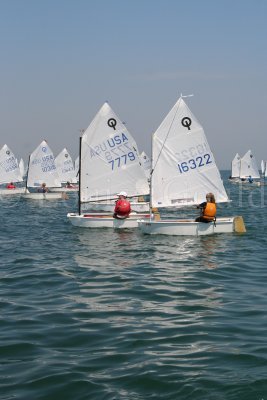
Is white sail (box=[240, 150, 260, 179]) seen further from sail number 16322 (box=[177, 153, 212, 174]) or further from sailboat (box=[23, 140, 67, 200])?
sail number 16322 (box=[177, 153, 212, 174])

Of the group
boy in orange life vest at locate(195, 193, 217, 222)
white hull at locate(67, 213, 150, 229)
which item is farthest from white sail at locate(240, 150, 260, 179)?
boy in orange life vest at locate(195, 193, 217, 222)

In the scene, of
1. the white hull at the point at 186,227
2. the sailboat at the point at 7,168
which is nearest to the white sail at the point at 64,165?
the sailboat at the point at 7,168

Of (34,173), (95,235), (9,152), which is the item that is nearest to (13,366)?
(95,235)

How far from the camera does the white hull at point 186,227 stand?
24.2 meters

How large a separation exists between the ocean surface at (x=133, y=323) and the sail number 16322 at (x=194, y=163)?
6.05 metres

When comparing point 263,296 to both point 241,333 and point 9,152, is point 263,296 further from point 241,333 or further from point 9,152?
point 9,152

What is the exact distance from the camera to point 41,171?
53.8 meters

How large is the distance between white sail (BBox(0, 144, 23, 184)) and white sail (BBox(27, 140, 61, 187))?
564cm

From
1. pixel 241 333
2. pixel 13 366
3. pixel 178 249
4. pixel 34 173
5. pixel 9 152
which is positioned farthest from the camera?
pixel 9 152

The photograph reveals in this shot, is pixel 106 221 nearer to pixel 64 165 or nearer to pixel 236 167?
pixel 64 165

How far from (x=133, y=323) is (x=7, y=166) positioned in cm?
4962

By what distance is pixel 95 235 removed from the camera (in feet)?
82.4

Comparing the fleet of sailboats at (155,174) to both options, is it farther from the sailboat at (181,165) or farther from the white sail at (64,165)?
the white sail at (64,165)

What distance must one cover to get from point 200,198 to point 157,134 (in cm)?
401
